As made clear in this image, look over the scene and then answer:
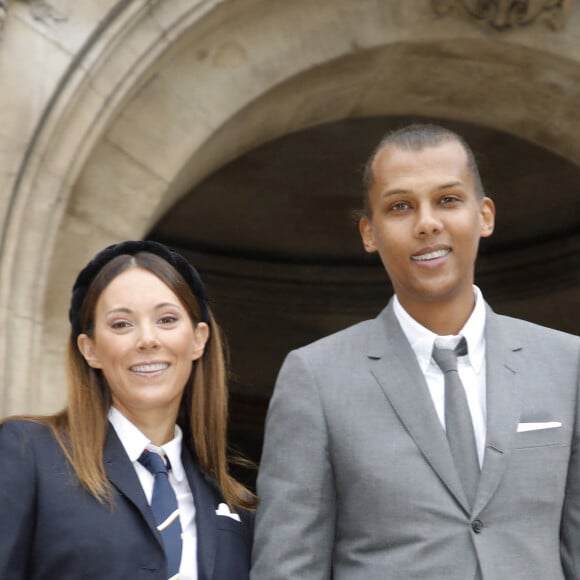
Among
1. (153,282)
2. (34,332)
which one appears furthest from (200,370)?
(34,332)

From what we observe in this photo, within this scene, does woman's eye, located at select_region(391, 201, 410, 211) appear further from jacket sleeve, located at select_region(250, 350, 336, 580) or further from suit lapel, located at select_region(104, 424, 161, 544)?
→ suit lapel, located at select_region(104, 424, 161, 544)

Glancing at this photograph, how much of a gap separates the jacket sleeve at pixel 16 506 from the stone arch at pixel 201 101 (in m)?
1.78

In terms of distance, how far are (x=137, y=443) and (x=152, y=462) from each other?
0.19ft

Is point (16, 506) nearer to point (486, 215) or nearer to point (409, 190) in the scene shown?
point (409, 190)

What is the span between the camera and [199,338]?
11.3ft

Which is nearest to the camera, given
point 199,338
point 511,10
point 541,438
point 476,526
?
point 476,526

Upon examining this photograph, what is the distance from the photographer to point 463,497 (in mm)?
2928

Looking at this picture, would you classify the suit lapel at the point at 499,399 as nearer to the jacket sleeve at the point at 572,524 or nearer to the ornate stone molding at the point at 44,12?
the jacket sleeve at the point at 572,524

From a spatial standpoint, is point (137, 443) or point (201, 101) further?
point (201, 101)

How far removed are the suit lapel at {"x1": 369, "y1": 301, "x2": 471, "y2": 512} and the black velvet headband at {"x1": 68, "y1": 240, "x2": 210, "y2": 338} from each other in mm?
485

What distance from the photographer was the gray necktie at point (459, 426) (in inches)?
117

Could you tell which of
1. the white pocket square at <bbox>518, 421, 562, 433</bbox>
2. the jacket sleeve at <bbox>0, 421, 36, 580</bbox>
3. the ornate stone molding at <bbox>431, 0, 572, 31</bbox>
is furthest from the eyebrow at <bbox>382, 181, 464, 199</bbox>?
the ornate stone molding at <bbox>431, 0, 572, 31</bbox>

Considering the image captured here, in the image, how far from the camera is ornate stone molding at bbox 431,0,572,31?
229 inches

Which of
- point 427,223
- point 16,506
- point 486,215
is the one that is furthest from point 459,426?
point 16,506
